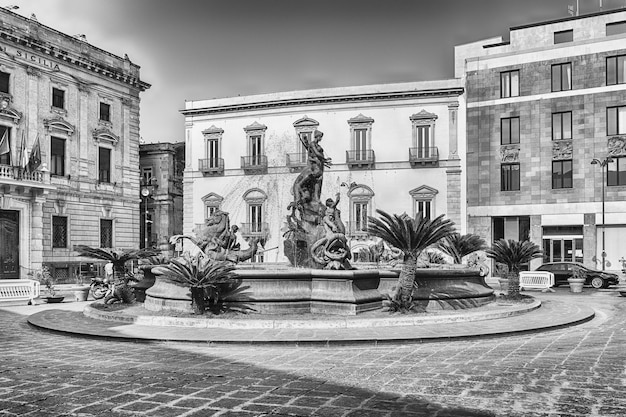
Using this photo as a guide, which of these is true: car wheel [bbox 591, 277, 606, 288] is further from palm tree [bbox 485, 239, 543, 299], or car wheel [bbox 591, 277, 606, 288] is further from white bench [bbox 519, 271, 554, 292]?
palm tree [bbox 485, 239, 543, 299]

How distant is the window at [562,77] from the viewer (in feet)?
110

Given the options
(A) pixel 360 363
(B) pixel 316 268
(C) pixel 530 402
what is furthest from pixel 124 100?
(C) pixel 530 402

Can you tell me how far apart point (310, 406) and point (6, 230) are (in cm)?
2667

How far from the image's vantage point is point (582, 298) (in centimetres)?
2014

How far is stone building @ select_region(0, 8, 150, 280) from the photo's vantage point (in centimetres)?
2872

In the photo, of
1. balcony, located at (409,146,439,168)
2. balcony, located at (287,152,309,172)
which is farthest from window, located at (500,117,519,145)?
balcony, located at (287,152,309,172)

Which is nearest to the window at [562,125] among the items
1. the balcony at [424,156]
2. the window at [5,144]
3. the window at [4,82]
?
the balcony at [424,156]

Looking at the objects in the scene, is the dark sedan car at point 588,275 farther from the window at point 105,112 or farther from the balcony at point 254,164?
the window at point 105,112

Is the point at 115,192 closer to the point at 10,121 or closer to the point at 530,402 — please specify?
the point at 10,121

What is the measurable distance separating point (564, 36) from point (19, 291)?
30454 millimetres

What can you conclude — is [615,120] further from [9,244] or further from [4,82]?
[9,244]

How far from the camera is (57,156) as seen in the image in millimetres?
31453

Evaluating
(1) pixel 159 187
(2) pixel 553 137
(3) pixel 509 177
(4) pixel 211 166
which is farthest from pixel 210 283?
(1) pixel 159 187

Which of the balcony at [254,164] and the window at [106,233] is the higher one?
the balcony at [254,164]
